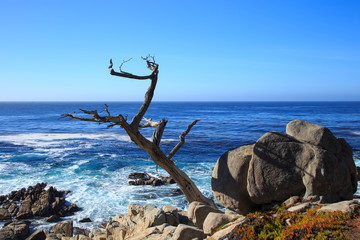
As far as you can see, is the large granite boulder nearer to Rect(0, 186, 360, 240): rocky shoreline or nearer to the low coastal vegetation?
Rect(0, 186, 360, 240): rocky shoreline

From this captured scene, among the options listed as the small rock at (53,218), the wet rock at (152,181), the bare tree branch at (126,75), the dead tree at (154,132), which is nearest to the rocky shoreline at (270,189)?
the dead tree at (154,132)

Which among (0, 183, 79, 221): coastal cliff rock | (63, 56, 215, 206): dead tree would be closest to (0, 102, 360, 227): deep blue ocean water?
(0, 183, 79, 221): coastal cliff rock

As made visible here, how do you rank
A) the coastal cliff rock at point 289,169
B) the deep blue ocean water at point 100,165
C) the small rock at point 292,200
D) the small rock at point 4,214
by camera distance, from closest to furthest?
the small rock at point 292,200, the coastal cliff rock at point 289,169, the small rock at point 4,214, the deep blue ocean water at point 100,165

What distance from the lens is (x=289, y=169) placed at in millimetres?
11242

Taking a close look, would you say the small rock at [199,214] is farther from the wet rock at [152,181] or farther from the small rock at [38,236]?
the wet rock at [152,181]

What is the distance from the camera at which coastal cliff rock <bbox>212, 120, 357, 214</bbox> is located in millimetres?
10945

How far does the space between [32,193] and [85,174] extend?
628 centimetres

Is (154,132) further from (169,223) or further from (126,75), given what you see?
(169,223)

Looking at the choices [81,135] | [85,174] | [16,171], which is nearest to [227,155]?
[85,174]

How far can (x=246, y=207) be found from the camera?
12234mm

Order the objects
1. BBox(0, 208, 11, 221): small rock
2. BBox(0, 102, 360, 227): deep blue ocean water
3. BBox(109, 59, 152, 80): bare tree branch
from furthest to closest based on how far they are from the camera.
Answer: BBox(0, 102, 360, 227): deep blue ocean water, BBox(0, 208, 11, 221): small rock, BBox(109, 59, 152, 80): bare tree branch

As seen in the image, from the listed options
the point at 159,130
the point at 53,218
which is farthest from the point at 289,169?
the point at 53,218

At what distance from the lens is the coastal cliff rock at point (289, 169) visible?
431 inches

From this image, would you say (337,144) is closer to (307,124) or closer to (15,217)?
(307,124)
